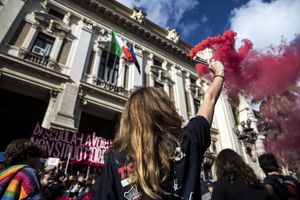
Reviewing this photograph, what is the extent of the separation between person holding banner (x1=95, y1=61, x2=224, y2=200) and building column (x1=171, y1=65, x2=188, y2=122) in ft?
48.6

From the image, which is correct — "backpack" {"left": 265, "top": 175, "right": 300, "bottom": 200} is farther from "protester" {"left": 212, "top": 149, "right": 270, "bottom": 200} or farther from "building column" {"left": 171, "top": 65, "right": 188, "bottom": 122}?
"building column" {"left": 171, "top": 65, "right": 188, "bottom": 122}

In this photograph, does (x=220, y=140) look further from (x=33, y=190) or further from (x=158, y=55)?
(x=33, y=190)

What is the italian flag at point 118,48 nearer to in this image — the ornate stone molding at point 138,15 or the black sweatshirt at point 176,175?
the ornate stone molding at point 138,15

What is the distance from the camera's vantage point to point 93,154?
8531 mm

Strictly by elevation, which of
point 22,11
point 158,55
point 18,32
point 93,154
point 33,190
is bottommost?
point 33,190

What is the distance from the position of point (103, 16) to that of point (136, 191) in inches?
665

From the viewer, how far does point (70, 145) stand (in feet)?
26.5

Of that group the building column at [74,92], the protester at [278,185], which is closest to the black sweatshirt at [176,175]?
the protester at [278,185]

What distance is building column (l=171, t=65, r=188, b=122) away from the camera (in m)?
16.2

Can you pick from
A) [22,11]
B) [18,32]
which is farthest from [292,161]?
[22,11]

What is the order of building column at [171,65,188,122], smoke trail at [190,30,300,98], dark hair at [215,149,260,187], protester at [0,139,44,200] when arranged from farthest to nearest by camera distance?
building column at [171,65,188,122] < smoke trail at [190,30,300,98] < dark hair at [215,149,260,187] < protester at [0,139,44,200]

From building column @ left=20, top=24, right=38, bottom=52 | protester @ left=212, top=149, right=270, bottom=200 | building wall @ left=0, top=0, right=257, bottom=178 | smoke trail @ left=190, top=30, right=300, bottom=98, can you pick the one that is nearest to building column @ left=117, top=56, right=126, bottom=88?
building wall @ left=0, top=0, right=257, bottom=178

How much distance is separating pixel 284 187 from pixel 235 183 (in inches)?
47.8

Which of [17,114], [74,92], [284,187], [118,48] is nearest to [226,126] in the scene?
[118,48]
